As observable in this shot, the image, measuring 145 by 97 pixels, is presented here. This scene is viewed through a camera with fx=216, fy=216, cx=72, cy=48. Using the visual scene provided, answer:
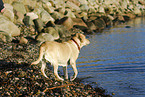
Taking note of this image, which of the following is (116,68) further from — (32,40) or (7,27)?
(7,27)

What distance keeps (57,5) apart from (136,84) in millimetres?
24498

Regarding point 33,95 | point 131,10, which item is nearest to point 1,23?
point 33,95

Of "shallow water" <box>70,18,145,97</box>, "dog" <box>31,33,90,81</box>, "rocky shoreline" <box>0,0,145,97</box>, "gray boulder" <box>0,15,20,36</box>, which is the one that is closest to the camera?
"rocky shoreline" <box>0,0,145,97</box>

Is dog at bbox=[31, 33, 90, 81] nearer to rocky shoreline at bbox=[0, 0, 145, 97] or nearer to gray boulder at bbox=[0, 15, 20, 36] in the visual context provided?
rocky shoreline at bbox=[0, 0, 145, 97]

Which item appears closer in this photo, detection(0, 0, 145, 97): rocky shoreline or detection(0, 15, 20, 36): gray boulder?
detection(0, 0, 145, 97): rocky shoreline

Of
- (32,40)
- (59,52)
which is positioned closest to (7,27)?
(32,40)

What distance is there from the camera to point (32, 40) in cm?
1792

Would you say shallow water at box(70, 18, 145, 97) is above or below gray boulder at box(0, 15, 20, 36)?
below

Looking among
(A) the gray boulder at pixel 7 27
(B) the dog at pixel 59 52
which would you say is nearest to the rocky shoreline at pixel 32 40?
(A) the gray boulder at pixel 7 27

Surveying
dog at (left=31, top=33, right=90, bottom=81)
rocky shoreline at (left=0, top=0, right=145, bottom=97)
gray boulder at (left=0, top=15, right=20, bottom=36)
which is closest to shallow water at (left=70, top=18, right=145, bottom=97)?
rocky shoreline at (left=0, top=0, right=145, bottom=97)

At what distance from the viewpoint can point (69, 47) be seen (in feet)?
28.7

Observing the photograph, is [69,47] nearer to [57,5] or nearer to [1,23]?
[1,23]

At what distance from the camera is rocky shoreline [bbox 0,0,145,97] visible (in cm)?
746

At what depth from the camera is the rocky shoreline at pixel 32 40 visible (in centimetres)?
746
